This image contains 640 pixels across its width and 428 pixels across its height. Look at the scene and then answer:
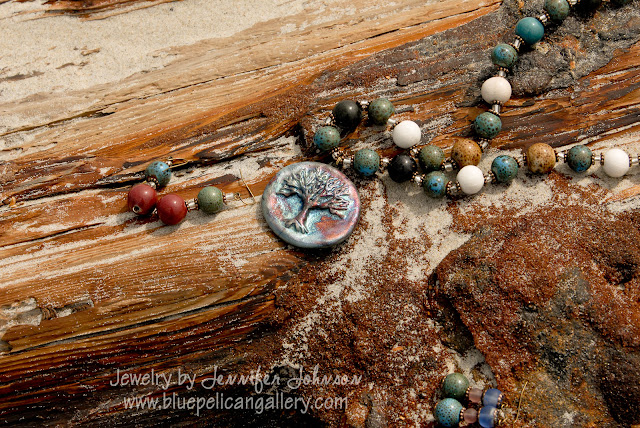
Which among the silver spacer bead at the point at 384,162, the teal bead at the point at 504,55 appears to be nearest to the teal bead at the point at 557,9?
the teal bead at the point at 504,55

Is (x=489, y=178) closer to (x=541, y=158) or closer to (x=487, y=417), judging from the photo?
(x=541, y=158)

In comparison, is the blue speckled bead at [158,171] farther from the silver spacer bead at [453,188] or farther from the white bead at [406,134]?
the silver spacer bead at [453,188]

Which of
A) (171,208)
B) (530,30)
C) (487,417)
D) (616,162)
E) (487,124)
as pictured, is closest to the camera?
(487,417)

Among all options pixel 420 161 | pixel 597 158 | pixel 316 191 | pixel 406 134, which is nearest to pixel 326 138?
pixel 316 191

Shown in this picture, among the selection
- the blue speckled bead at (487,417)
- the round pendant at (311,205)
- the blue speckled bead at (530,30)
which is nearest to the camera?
the blue speckled bead at (487,417)

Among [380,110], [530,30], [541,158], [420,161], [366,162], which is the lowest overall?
[541,158]

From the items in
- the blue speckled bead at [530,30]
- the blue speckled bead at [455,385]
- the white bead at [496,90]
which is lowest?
the blue speckled bead at [455,385]

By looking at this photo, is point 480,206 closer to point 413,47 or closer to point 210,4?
point 413,47
